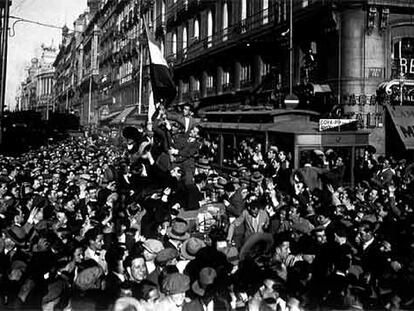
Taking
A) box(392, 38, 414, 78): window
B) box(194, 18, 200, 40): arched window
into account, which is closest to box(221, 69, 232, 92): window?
box(194, 18, 200, 40): arched window

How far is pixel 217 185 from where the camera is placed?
1127 centimetres

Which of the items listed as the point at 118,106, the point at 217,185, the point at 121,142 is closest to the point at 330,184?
the point at 217,185

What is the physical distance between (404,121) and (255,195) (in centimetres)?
1192

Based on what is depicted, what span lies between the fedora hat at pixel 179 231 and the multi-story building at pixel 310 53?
12590 mm

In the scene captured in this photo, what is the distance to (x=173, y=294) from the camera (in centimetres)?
501

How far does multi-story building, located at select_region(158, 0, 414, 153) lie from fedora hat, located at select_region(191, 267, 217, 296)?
46.8 ft

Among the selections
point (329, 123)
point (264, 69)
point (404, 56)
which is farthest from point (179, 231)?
point (264, 69)

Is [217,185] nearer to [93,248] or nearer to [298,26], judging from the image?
[93,248]

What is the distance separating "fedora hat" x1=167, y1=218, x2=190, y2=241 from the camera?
23.8 ft

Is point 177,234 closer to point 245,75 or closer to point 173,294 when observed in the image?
point 173,294

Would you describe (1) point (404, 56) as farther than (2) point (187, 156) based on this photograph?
Yes

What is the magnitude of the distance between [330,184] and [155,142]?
3.90m

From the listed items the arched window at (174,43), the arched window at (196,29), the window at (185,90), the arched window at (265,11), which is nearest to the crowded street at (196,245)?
the arched window at (265,11)

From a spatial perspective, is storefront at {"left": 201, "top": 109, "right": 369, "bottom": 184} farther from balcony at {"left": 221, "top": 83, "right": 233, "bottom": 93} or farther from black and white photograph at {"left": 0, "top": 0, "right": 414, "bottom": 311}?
balcony at {"left": 221, "top": 83, "right": 233, "bottom": 93}
